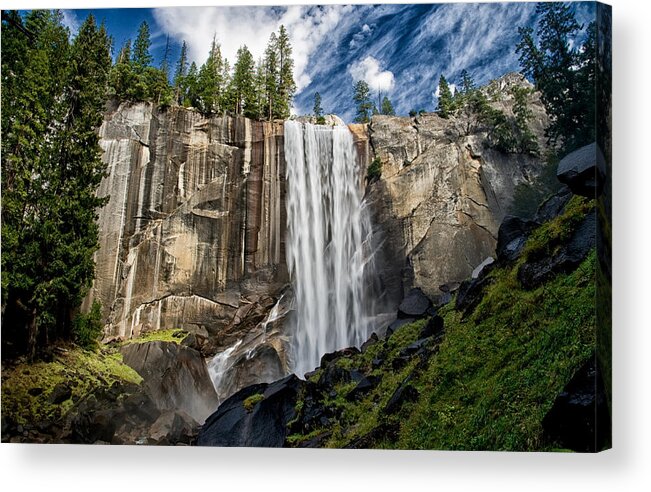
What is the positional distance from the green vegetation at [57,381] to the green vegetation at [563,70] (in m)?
6.89

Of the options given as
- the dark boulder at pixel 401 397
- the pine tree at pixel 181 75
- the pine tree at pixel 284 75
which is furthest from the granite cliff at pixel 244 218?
the dark boulder at pixel 401 397

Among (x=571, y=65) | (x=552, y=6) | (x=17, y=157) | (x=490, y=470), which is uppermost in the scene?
(x=552, y=6)

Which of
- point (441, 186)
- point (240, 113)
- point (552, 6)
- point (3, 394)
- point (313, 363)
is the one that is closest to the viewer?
point (552, 6)

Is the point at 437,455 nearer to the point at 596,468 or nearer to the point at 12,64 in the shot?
the point at 596,468

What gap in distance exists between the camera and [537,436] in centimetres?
603

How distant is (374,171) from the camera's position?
11328 mm

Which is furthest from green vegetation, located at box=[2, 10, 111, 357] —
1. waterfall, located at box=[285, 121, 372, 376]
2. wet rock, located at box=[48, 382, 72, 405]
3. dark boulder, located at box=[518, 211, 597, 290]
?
dark boulder, located at box=[518, 211, 597, 290]

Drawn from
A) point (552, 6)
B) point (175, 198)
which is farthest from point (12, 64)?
point (552, 6)

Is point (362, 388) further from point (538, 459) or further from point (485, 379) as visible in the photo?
point (538, 459)

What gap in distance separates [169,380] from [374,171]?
5354mm

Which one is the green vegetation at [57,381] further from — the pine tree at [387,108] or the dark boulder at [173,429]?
the pine tree at [387,108]

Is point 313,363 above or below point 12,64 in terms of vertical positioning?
below

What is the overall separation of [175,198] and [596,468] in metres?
8.06

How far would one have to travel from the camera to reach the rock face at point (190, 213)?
10.0 meters
